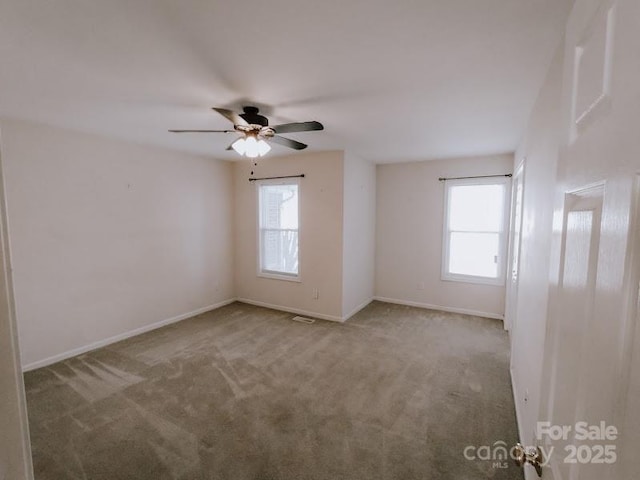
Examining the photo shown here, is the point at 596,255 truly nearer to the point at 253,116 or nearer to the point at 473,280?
the point at 253,116

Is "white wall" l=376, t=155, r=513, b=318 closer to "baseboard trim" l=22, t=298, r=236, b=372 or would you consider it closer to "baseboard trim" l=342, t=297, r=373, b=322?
"baseboard trim" l=342, t=297, r=373, b=322

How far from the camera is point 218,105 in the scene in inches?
95.5

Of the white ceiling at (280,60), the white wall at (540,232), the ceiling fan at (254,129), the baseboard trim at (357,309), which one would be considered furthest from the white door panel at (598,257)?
the baseboard trim at (357,309)

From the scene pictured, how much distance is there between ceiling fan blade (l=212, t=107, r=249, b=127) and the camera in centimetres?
211

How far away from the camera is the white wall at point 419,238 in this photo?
Result: 4.49m

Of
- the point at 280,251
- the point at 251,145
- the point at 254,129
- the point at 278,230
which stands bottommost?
the point at 280,251

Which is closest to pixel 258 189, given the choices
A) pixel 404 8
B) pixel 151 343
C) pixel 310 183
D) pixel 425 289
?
pixel 310 183

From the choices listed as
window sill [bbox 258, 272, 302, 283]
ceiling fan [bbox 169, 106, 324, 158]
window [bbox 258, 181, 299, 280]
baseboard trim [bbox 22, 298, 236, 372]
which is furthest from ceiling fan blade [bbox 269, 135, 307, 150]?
baseboard trim [bbox 22, 298, 236, 372]

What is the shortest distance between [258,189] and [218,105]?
254 cm

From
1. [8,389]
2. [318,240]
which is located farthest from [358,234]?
[8,389]

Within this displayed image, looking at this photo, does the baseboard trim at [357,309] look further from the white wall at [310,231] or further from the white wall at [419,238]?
the white wall at [419,238]

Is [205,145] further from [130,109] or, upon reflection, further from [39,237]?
[39,237]

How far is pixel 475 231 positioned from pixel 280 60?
392 cm

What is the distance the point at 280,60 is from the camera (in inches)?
69.0
